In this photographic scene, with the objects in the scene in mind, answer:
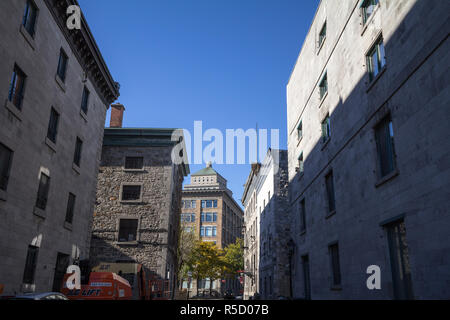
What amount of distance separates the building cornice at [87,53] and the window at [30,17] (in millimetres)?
951

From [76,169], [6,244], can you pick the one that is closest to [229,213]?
[76,169]

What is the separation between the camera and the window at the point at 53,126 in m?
17.9

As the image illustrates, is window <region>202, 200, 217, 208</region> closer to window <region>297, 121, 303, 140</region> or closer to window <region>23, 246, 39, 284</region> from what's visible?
window <region>297, 121, 303, 140</region>

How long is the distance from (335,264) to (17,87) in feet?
50.9

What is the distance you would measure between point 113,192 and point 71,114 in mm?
14295

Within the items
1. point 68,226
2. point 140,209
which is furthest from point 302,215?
point 140,209

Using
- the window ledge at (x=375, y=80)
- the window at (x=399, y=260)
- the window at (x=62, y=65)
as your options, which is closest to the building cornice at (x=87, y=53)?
the window at (x=62, y=65)

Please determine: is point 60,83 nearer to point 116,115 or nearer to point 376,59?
point 376,59

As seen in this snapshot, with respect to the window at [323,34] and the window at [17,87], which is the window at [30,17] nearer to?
the window at [17,87]

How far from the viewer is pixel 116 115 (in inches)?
1465

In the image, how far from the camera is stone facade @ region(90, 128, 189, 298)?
31.5 metres
